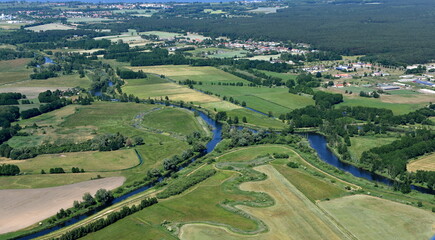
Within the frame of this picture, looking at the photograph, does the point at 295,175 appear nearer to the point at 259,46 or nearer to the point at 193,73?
the point at 193,73

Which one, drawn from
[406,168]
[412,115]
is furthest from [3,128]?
[412,115]

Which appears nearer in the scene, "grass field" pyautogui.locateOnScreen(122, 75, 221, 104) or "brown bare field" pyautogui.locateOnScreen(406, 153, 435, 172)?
"brown bare field" pyautogui.locateOnScreen(406, 153, 435, 172)

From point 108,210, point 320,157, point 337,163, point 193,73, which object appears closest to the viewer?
point 108,210

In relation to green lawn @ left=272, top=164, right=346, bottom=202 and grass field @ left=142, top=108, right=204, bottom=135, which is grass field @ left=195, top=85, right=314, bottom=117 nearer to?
grass field @ left=142, top=108, right=204, bottom=135

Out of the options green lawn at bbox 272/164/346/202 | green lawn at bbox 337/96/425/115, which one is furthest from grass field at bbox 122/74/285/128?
green lawn at bbox 272/164/346/202

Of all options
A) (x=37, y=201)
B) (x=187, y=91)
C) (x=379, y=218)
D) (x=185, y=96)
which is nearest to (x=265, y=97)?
(x=185, y=96)

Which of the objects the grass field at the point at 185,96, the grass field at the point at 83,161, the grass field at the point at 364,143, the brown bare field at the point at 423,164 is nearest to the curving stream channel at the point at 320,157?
the grass field at the point at 364,143
